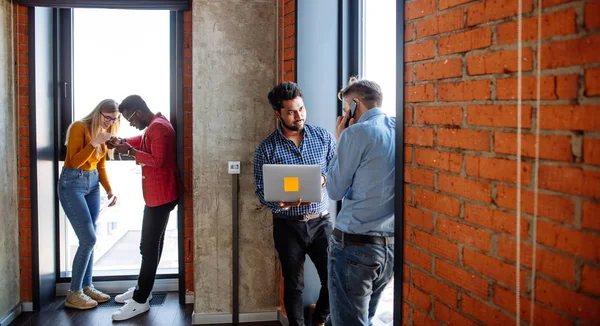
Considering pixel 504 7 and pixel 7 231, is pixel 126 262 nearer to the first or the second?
pixel 7 231

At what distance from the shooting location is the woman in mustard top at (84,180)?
397 centimetres

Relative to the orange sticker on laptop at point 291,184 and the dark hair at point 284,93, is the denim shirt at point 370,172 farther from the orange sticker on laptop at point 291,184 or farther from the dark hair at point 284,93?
the dark hair at point 284,93

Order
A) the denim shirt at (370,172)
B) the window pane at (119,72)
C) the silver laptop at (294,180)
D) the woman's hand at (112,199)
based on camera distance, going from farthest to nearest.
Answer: the window pane at (119,72) → the woman's hand at (112,199) → the silver laptop at (294,180) → the denim shirt at (370,172)

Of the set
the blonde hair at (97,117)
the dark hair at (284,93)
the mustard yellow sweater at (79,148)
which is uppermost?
the dark hair at (284,93)

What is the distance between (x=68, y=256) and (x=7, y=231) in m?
0.76

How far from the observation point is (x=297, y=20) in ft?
11.0

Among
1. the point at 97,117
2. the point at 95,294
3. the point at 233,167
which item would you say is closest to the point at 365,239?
the point at 233,167

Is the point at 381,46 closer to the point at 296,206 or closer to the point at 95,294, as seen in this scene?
the point at 296,206

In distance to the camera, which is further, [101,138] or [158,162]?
[101,138]

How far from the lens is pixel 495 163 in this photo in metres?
1.31

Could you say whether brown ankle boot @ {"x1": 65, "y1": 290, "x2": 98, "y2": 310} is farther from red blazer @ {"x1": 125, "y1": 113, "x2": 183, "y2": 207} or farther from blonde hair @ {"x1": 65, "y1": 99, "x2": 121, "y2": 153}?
blonde hair @ {"x1": 65, "y1": 99, "x2": 121, "y2": 153}

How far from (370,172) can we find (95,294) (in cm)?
308

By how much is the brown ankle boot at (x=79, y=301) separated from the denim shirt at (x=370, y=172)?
2.78 meters

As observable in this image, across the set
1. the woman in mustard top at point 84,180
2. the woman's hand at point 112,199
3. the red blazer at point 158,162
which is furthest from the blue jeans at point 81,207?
the red blazer at point 158,162
